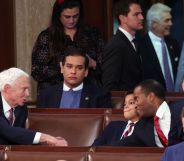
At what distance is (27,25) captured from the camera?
884 cm

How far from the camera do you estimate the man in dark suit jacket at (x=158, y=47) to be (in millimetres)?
8094

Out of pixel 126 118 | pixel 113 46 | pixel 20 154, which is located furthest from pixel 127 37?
pixel 20 154

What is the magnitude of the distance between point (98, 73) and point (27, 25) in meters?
1.16

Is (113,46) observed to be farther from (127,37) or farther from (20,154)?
(20,154)

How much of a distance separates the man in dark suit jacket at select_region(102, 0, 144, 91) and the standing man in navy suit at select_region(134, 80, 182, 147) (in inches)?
46.3

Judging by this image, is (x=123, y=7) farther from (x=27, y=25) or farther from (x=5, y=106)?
(x=5, y=106)

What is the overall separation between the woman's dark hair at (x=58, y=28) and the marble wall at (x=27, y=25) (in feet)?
2.84

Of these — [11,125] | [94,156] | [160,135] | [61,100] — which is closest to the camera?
[94,156]

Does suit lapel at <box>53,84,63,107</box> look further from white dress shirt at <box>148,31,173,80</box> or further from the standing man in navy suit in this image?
white dress shirt at <box>148,31,173,80</box>

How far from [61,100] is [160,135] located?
138 centimetres

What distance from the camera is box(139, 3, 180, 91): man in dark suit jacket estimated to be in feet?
26.6

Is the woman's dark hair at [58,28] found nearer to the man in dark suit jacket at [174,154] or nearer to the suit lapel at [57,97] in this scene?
the suit lapel at [57,97]

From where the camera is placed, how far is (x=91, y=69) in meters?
7.93

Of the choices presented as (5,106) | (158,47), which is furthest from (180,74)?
(5,106)
